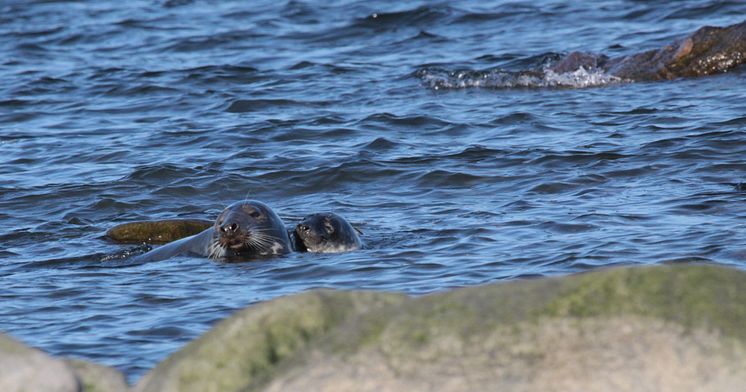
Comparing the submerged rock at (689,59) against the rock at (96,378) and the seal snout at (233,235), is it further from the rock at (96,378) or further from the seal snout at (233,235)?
the rock at (96,378)

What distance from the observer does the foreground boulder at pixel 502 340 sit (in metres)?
3.89

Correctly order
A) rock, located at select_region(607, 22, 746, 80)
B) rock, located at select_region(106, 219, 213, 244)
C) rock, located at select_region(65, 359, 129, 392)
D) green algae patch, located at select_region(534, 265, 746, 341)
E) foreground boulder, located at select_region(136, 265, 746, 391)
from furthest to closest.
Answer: rock, located at select_region(607, 22, 746, 80) < rock, located at select_region(106, 219, 213, 244) < rock, located at select_region(65, 359, 129, 392) < green algae patch, located at select_region(534, 265, 746, 341) < foreground boulder, located at select_region(136, 265, 746, 391)

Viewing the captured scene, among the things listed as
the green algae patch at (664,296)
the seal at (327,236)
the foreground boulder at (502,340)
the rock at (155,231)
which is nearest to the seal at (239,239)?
the seal at (327,236)

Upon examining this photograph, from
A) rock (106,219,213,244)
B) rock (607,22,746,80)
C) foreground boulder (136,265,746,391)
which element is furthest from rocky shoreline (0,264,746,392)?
rock (607,22,746,80)

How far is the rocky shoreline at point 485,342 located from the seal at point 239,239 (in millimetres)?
4185

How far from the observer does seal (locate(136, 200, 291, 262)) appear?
8750 millimetres

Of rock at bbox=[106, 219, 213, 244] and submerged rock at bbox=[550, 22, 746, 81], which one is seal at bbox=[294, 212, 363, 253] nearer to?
rock at bbox=[106, 219, 213, 244]

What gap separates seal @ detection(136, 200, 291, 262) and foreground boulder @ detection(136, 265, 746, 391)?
14.1 feet

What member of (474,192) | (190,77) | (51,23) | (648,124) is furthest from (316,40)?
(474,192)

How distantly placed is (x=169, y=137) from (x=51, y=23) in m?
8.59

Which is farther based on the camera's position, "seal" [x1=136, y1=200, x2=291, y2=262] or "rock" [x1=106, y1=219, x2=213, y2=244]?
"rock" [x1=106, y1=219, x2=213, y2=244]

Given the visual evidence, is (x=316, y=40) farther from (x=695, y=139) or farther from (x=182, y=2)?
(x=695, y=139)

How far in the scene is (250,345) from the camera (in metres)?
4.33

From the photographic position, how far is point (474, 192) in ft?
33.7
